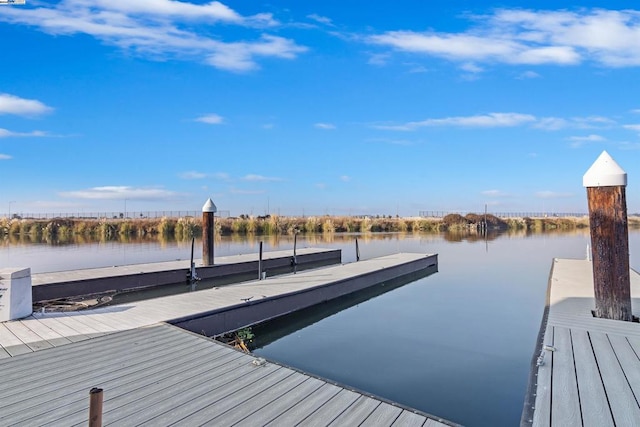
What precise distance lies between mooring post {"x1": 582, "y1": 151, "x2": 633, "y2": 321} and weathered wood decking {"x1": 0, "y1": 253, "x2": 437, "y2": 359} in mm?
4925

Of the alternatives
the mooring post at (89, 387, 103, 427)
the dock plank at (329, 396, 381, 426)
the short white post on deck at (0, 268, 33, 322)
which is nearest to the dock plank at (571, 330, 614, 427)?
the dock plank at (329, 396, 381, 426)

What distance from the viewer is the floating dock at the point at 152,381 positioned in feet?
9.02

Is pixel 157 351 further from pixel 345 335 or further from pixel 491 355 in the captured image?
pixel 491 355

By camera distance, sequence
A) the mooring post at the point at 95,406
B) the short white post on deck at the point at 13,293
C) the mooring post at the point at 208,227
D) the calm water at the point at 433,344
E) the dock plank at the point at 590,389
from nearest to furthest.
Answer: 1. the mooring post at the point at 95,406
2. the dock plank at the point at 590,389
3. the calm water at the point at 433,344
4. the short white post on deck at the point at 13,293
5. the mooring post at the point at 208,227

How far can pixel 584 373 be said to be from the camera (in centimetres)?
345

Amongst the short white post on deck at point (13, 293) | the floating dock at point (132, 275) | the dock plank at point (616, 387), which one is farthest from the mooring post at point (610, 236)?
the floating dock at point (132, 275)

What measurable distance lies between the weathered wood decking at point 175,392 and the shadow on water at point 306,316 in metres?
2.22

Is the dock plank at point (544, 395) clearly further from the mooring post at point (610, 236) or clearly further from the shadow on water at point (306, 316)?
the shadow on water at point (306, 316)

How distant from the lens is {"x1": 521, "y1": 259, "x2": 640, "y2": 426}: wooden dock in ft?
8.92

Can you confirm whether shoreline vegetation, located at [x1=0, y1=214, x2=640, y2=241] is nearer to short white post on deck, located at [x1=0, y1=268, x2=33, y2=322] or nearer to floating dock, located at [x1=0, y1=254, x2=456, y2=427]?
short white post on deck, located at [x1=0, y1=268, x2=33, y2=322]

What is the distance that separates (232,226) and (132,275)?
25.5 m

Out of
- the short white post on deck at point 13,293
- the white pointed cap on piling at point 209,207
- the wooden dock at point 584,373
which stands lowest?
the wooden dock at point 584,373

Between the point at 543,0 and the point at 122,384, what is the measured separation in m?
10.3

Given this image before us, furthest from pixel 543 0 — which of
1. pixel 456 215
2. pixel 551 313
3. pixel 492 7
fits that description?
pixel 456 215
